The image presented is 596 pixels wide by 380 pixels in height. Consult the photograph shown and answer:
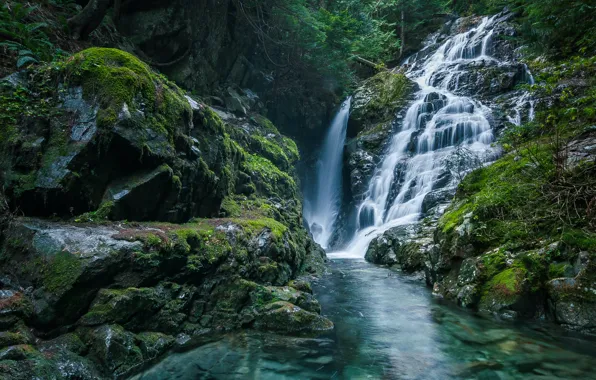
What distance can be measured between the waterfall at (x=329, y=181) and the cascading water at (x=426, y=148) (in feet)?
11.0

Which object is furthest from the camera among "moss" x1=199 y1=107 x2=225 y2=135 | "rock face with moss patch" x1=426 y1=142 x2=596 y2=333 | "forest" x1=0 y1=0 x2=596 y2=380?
"moss" x1=199 y1=107 x2=225 y2=135

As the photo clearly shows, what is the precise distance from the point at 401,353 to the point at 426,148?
13.5m

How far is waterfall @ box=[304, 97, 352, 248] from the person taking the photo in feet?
67.4

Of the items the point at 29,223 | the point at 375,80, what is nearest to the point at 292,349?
the point at 29,223

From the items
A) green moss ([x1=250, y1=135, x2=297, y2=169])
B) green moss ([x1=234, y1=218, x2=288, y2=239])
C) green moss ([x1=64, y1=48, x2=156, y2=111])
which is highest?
green moss ([x1=250, y1=135, x2=297, y2=169])

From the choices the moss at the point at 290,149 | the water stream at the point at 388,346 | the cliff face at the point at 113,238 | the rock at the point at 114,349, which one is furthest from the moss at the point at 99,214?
the moss at the point at 290,149

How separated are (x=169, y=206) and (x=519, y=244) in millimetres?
6143

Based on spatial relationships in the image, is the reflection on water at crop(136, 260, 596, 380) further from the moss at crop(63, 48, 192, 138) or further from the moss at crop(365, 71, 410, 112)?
the moss at crop(365, 71, 410, 112)

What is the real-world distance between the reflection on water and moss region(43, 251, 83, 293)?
1.31 m

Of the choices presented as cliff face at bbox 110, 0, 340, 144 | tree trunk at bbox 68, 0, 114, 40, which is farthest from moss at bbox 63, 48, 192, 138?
cliff face at bbox 110, 0, 340, 144

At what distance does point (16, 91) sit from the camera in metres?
5.29

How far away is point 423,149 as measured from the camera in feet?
55.3

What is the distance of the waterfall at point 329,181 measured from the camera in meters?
20.5

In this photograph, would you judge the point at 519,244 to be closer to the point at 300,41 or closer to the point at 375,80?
the point at 300,41
